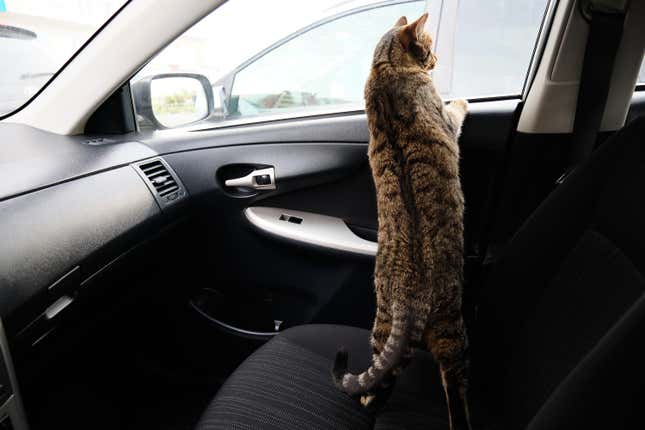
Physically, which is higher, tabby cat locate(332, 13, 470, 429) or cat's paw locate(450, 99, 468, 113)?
cat's paw locate(450, 99, 468, 113)

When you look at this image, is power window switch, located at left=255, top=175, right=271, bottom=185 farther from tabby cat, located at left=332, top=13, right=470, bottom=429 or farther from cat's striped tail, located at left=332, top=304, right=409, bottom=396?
cat's striped tail, located at left=332, top=304, right=409, bottom=396

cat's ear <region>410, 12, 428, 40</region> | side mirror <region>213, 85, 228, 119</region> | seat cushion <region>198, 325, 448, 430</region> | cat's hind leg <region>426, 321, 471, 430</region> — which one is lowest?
seat cushion <region>198, 325, 448, 430</region>

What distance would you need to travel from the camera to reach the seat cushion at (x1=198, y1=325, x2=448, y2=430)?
1.19 m

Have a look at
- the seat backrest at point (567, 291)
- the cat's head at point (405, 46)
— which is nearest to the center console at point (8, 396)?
the seat backrest at point (567, 291)

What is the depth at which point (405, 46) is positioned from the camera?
169 cm

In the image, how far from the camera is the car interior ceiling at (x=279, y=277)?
1.05m

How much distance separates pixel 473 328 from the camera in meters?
1.47

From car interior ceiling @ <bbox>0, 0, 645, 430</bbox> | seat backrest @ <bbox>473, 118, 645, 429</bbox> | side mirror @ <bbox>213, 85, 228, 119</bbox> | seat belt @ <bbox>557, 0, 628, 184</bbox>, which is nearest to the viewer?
seat backrest @ <bbox>473, 118, 645, 429</bbox>

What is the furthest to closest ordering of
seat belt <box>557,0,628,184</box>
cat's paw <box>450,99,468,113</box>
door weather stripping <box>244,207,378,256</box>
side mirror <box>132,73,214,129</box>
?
side mirror <box>132,73,214,129</box>
door weather stripping <box>244,207,378,256</box>
cat's paw <box>450,99,468,113</box>
seat belt <box>557,0,628,184</box>

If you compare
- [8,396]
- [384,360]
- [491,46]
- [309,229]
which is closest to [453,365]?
[384,360]

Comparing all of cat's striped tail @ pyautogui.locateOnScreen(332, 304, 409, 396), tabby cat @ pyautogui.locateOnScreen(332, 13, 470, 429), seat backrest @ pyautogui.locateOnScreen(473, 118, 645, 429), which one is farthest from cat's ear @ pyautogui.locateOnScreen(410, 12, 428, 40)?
cat's striped tail @ pyautogui.locateOnScreen(332, 304, 409, 396)

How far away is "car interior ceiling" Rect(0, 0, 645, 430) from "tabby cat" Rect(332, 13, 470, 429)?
0.10 meters

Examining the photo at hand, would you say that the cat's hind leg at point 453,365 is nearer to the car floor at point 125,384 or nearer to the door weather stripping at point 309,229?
the door weather stripping at point 309,229

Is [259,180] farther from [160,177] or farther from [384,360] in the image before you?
[384,360]
